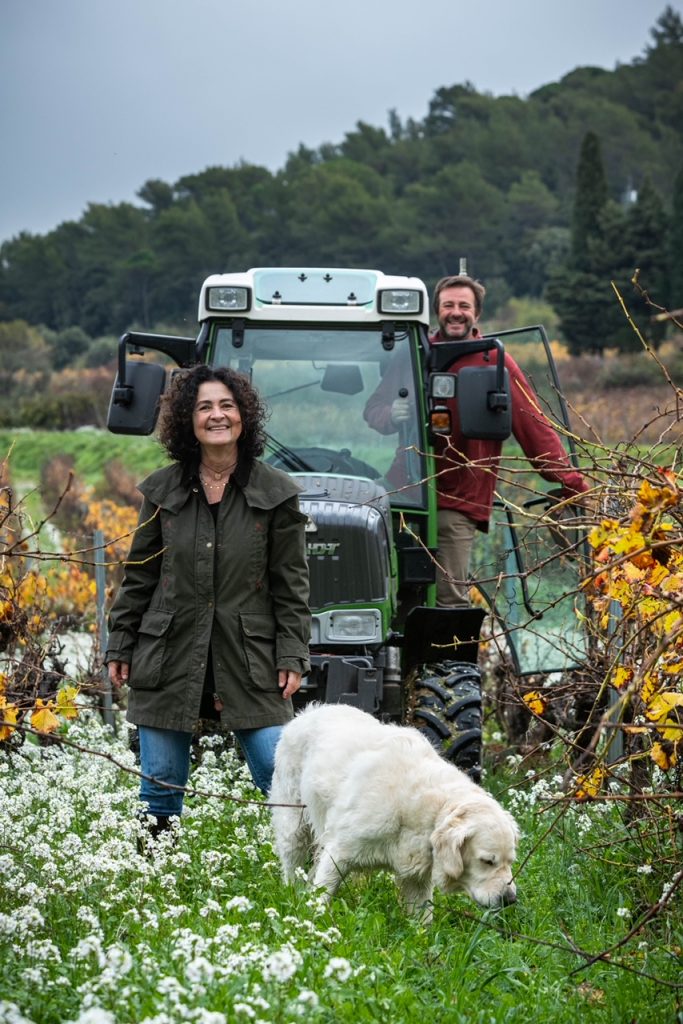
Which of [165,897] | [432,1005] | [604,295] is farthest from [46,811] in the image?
[604,295]

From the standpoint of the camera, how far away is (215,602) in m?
5.68

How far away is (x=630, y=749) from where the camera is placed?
6848 millimetres

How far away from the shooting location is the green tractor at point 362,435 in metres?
Result: 7.27

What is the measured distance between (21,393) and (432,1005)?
165 feet

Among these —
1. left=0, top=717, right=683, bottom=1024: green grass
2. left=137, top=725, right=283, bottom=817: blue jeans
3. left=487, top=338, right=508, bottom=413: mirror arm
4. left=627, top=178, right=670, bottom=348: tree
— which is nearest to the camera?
left=0, top=717, right=683, bottom=1024: green grass

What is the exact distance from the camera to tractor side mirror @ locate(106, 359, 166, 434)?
7.30 m

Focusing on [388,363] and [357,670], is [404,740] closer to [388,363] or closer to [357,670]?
[357,670]

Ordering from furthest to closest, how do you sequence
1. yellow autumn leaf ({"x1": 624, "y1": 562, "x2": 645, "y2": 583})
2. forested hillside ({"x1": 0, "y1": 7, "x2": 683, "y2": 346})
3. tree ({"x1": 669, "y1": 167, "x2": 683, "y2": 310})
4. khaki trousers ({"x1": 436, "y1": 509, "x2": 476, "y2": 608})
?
forested hillside ({"x1": 0, "y1": 7, "x2": 683, "y2": 346}) < tree ({"x1": 669, "y1": 167, "x2": 683, "y2": 310}) < khaki trousers ({"x1": 436, "y1": 509, "x2": 476, "y2": 608}) < yellow autumn leaf ({"x1": 624, "y1": 562, "x2": 645, "y2": 583})

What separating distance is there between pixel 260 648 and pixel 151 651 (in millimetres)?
454

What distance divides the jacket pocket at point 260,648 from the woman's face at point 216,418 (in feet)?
2.44

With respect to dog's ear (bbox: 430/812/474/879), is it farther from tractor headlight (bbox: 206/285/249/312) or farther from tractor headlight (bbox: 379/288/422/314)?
tractor headlight (bbox: 206/285/249/312)

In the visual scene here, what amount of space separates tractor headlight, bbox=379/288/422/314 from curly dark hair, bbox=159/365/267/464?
81.9 inches

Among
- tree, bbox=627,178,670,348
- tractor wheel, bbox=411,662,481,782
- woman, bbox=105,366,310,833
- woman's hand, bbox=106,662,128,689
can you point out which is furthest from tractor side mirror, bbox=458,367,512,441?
tree, bbox=627,178,670,348

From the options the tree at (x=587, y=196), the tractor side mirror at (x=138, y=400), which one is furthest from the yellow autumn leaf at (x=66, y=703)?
the tree at (x=587, y=196)
